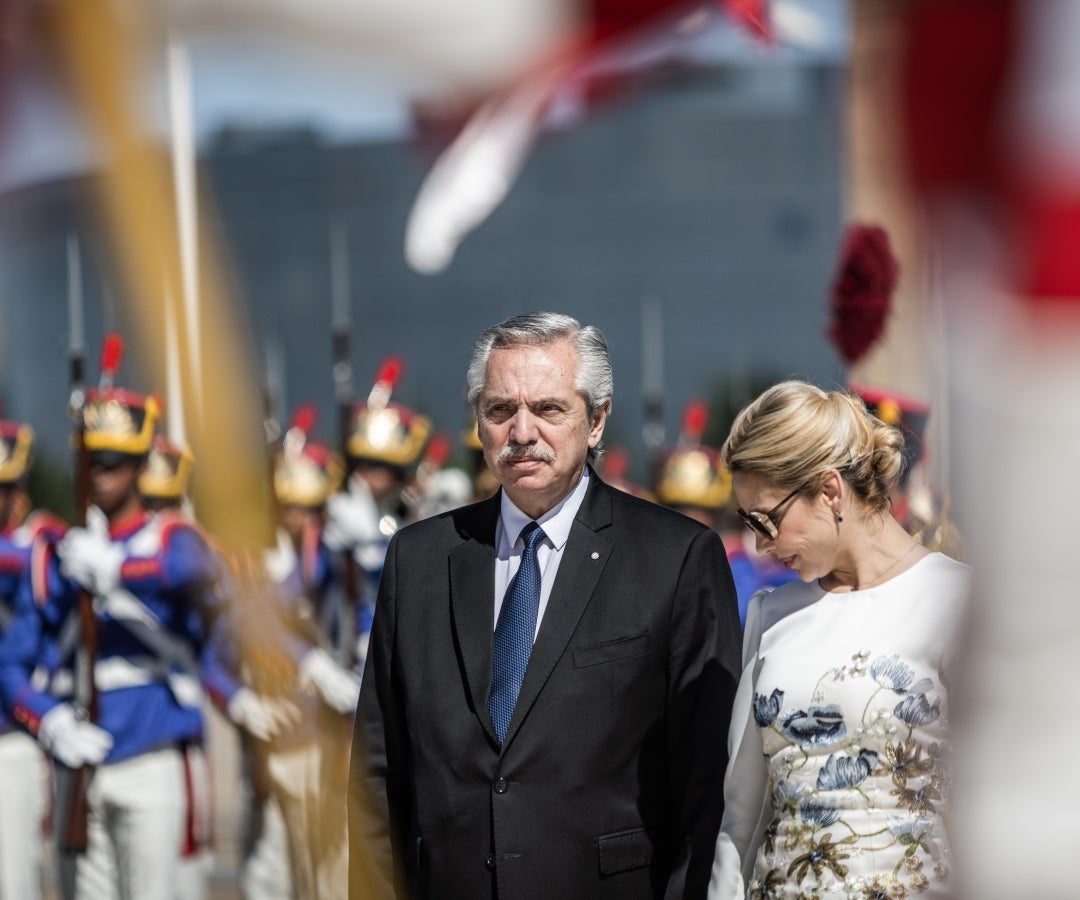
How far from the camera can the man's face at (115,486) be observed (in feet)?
20.2

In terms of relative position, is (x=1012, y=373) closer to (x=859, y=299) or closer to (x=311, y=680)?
(x=859, y=299)

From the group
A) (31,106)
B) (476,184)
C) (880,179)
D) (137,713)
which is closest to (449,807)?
(476,184)

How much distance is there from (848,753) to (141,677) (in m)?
3.69

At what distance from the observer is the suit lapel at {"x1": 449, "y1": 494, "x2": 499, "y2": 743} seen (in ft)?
9.36

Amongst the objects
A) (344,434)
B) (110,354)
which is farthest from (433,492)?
(110,354)

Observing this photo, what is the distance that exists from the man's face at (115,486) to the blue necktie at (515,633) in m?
3.48

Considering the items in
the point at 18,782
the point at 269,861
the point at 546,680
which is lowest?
the point at 269,861

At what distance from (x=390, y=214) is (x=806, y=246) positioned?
8.34 meters

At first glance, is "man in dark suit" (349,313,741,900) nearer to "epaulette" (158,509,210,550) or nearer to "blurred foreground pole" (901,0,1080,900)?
"blurred foreground pole" (901,0,1080,900)

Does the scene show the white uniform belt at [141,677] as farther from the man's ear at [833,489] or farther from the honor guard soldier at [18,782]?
the man's ear at [833,489]

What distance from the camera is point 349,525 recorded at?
757 centimetres

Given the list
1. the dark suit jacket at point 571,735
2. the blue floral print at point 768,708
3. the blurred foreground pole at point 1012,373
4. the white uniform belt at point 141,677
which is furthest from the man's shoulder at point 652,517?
the white uniform belt at point 141,677

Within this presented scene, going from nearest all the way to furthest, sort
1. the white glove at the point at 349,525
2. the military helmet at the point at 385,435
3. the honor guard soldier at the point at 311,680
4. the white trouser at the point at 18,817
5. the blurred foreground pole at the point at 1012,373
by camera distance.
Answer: the blurred foreground pole at the point at 1012,373
the honor guard soldier at the point at 311,680
the white trouser at the point at 18,817
the white glove at the point at 349,525
the military helmet at the point at 385,435

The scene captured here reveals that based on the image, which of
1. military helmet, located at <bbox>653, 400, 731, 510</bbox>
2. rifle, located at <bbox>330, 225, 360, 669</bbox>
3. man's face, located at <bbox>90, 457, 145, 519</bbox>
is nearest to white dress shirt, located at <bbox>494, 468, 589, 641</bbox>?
man's face, located at <bbox>90, 457, 145, 519</bbox>
